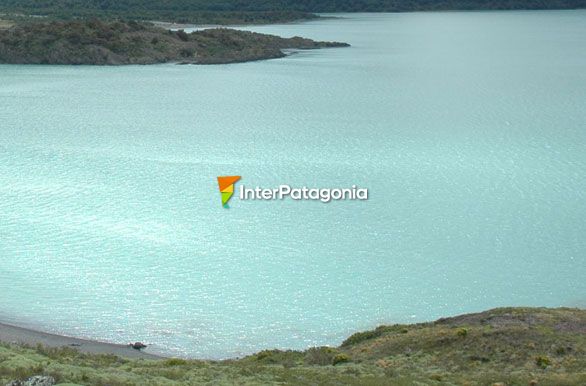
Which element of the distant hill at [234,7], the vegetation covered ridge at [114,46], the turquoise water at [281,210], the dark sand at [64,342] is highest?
the distant hill at [234,7]

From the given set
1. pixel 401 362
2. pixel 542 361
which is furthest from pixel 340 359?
pixel 542 361

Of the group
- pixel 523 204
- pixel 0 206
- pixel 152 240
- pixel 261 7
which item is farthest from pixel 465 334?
pixel 261 7

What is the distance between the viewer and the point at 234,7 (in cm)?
13138

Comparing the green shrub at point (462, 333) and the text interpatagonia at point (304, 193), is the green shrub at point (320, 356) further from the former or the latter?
the text interpatagonia at point (304, 193)

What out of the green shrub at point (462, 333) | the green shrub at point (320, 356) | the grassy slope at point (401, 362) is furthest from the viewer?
the green shrub at point (462, 333)

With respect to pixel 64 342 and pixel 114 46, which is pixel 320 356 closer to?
pixel 64 342

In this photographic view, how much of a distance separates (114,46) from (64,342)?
53959 mm

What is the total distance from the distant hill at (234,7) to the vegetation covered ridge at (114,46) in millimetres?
34101

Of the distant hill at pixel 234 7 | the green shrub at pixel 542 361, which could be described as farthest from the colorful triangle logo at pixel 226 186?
the distant hill at pixel 234 7

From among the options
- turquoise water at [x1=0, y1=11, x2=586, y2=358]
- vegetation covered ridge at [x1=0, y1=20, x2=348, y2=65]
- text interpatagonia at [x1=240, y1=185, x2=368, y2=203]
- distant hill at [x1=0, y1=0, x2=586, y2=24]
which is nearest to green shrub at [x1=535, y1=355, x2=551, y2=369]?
turquoise water at [x1=0, y1=11, x2=586, y2=358]

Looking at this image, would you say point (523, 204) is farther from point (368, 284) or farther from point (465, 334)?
point (465, 334)

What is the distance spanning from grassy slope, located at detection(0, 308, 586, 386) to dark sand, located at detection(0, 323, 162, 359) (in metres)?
1.58

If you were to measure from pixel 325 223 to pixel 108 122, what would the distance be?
65.6 feet

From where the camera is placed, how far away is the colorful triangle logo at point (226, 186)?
27.1m
